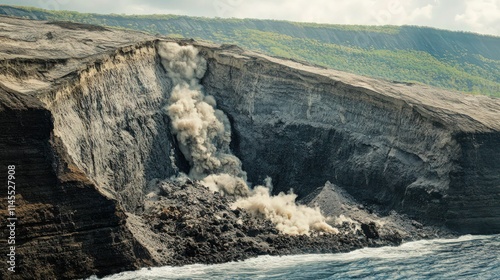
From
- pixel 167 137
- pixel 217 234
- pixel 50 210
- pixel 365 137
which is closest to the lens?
pixel 50 210

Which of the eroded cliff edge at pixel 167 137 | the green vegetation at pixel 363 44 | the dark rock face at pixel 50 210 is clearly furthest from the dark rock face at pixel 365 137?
the green vegetation at pixel 363 44

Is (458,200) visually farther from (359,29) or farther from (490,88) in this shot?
(359,29)

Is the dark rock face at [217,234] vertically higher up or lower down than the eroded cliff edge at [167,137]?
lower down

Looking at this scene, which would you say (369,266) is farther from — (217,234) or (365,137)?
(365,137)

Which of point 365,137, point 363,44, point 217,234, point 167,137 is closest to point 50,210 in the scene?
point 217,234

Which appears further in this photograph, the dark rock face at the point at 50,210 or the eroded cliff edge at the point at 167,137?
the eroded cliff edge at the point at 167,137

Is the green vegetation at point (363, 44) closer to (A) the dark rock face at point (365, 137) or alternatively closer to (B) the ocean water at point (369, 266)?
(A) the dark rock face at point (365, 137)

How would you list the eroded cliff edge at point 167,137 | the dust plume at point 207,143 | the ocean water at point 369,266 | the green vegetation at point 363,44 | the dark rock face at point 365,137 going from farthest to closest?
the green vegetation at point 363,44, the dark rock face at point 365,137, the dust plume at point 207,143, the ocean water at point 369,266, the eroded cliff edge at point 167,137
